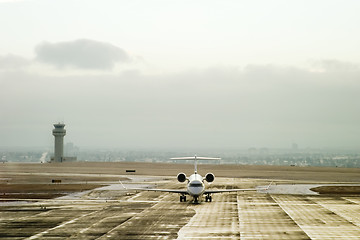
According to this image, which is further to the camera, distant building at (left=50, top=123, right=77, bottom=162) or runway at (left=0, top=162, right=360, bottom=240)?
distant building at (left=50, top=123, right=77, bottom=162)

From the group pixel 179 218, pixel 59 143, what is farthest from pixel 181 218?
pixel 59 143

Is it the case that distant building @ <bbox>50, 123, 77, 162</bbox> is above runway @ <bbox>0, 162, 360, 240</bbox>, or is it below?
above

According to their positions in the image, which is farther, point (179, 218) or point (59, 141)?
point (59, 141)

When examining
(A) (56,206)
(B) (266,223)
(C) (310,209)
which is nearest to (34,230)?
(A) (56,206)

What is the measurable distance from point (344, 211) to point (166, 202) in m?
19.7

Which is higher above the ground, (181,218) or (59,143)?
(59,143)

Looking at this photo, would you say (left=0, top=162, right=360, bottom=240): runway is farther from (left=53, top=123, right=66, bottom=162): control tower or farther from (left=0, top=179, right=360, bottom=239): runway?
(left=53, top=123, right=66, bottom=162): control tower

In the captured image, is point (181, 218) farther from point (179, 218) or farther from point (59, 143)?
point (59, 143)

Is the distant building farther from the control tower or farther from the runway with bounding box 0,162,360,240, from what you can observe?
the runway with bounding box 0,162,360,240

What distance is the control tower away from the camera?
18775cm

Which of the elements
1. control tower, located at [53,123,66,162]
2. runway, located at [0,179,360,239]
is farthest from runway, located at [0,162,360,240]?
control tower, located at [53,123,66,162]

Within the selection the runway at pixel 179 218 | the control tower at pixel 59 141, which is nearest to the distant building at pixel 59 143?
the control tower at pixel 59 141

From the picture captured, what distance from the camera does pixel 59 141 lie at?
18875 centimetres

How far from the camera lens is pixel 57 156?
188 meters
